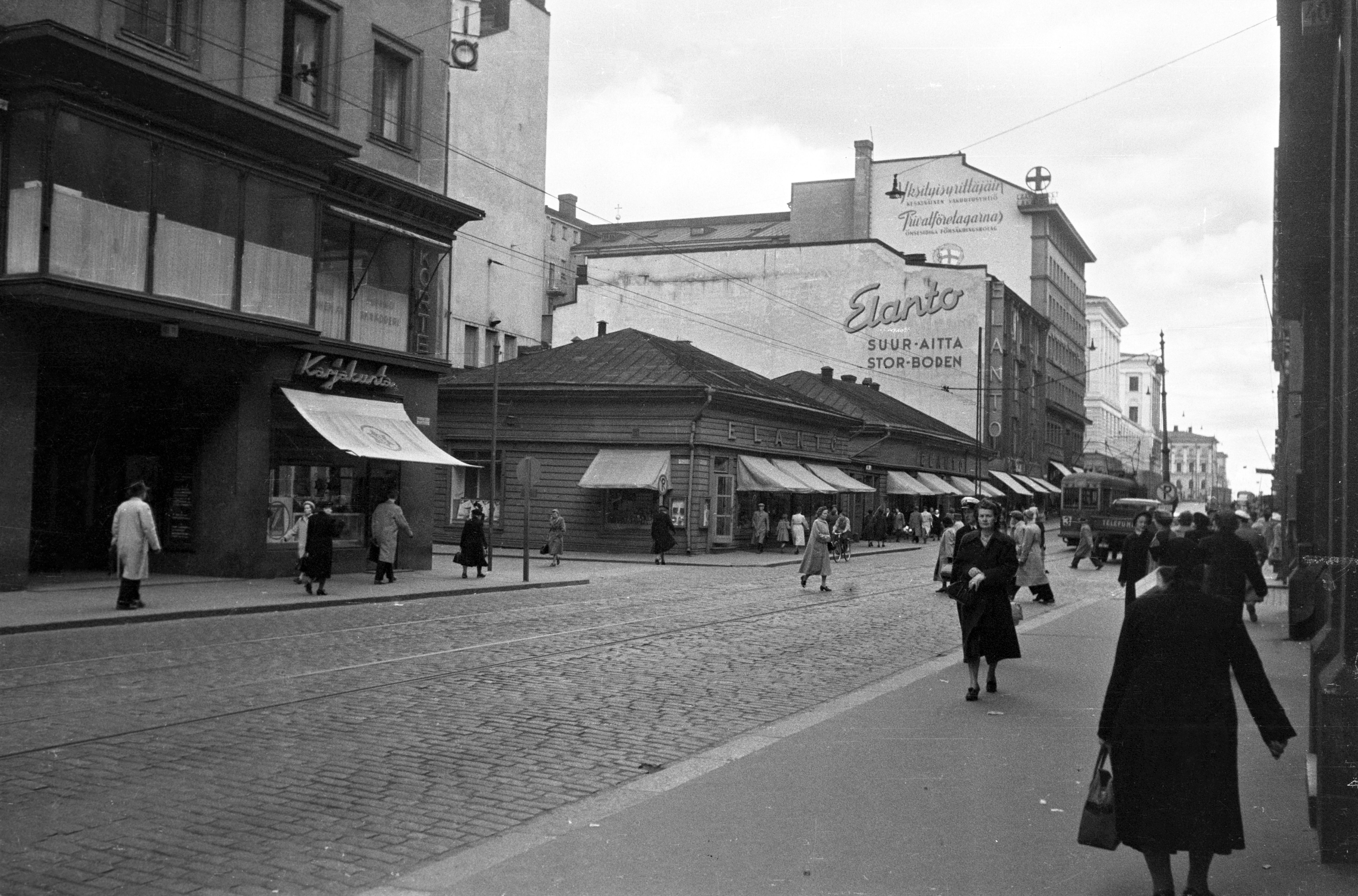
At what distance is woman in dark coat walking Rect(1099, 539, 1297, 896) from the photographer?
5105 millimetres

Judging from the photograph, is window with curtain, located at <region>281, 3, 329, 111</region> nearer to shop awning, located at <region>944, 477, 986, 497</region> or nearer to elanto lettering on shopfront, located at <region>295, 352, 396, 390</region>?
elanto lettering on shopfront, located at <region>295, 352, 396, 390</region>

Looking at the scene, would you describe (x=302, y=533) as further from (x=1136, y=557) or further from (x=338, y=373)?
(x=1136, y=557)

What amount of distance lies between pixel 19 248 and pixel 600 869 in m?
16.4

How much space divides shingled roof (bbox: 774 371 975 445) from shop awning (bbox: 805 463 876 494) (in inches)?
146

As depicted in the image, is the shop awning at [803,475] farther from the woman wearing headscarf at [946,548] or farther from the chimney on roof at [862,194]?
the chimney on roof at [862,194]

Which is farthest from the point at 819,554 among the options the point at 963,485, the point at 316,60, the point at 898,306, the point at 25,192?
the point at 898,306

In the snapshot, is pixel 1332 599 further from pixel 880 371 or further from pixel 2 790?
pixel 880 371

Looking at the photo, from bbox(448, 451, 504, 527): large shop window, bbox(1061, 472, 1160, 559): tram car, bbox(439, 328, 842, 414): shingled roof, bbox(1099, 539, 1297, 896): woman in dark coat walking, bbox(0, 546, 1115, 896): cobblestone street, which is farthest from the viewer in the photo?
bbox(1061, 472, 1160, 559): tram car

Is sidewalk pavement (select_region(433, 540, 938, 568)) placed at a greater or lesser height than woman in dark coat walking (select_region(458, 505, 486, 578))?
lesser

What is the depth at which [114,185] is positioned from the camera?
19.4 m

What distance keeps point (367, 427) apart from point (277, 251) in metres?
4.02

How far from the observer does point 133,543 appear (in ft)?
56.4

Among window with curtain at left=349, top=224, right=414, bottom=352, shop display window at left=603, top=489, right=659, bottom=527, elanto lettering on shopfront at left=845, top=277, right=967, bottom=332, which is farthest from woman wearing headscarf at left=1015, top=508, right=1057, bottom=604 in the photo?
elanto lettering on shopfront at left=845, top=277, right=967, bottom=332

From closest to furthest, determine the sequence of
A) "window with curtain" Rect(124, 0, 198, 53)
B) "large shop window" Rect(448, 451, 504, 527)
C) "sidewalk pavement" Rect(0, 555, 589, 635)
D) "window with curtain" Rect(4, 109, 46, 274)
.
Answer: "sidewalk pavement" Rect(0, 555, 589, 635)
"window with curtain" Rect(4, 109, 46, 274)
"window with curtain" Rect(124, 0, 198, 53)
"large shop window" Rect(448, 451, 504, 527)
